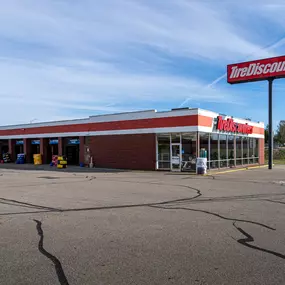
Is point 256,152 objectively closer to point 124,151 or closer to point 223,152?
point 223,152

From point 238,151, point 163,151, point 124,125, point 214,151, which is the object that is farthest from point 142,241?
point 238,151

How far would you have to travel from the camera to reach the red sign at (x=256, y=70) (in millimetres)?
28281

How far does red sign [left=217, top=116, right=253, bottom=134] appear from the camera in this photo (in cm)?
2911

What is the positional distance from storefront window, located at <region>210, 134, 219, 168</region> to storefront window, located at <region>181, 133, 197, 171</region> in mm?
2205

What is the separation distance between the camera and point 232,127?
3144 centimetres

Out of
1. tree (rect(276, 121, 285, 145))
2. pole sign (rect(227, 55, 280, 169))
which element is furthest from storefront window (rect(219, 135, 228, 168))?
tree (rect(276, 121, 285, 145))

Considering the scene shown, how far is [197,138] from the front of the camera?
2619 cm

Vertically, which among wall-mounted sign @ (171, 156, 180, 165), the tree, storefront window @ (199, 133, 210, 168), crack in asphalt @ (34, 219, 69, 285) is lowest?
crack in asphalt @ (34, 219, 69, 285)

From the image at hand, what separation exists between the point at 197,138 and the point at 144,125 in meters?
4.52

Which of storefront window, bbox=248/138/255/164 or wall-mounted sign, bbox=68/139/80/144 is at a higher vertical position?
wall-mounted sign, bbox=68/139/80/144

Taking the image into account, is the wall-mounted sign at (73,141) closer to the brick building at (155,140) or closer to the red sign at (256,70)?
the brick building at (155,140)

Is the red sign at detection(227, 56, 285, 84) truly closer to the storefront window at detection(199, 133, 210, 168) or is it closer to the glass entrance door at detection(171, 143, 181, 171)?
the storefront window at detection(199, 133, 210, 168)

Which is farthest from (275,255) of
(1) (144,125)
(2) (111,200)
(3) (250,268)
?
(1) (144,125)

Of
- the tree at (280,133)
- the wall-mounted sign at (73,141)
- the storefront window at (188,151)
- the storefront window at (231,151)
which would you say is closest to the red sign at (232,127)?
the storefront window at (231,151)
